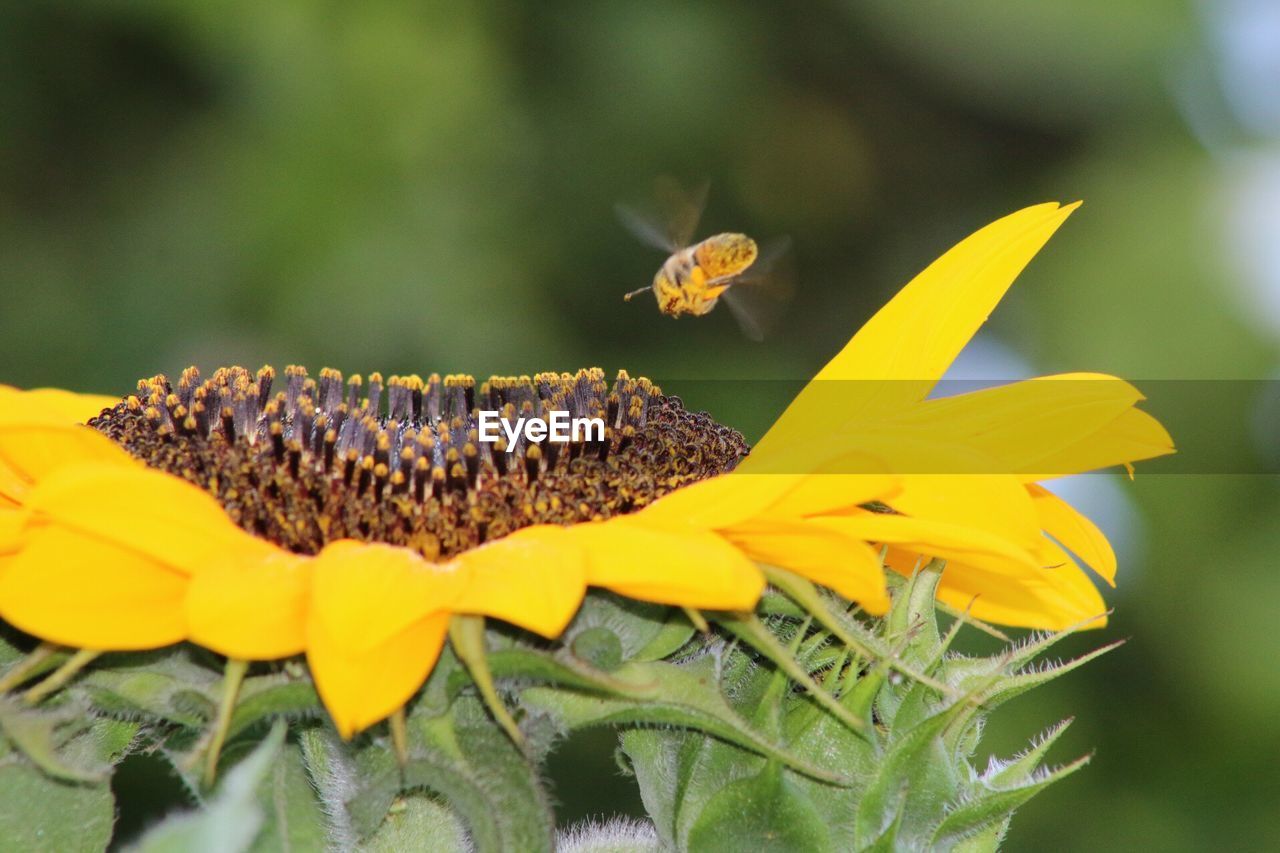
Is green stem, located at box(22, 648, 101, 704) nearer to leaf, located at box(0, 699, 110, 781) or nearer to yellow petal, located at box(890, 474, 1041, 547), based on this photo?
leaf, located at box(0, 699, 110, 781)

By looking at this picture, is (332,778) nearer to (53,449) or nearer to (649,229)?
(53,449)

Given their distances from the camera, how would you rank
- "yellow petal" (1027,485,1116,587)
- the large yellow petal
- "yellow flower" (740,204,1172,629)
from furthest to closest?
1. "yellow petal" (1027,485,1116,587)
2. the large yellow petal
3. "yellow flower" (740,204,1172,629)

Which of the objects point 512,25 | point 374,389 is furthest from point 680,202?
point 512,25

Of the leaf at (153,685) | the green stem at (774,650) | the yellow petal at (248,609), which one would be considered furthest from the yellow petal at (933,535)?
the leaf at (153,685)

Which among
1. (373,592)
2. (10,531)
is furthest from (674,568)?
(10,531)

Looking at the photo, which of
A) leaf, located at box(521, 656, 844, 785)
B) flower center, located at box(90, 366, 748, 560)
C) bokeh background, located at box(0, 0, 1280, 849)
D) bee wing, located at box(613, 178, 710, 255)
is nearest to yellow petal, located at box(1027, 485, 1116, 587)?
flower center, located at box(90, 366, 748, 560)

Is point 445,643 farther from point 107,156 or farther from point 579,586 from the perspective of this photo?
point 107,156
